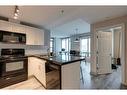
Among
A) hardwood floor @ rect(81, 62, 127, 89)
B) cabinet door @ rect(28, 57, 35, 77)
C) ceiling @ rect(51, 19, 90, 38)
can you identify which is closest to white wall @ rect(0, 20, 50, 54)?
cabinet door @ rect(28, 57, 35, 77)

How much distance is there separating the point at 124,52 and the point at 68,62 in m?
2.32

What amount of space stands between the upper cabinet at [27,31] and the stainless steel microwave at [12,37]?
12cm

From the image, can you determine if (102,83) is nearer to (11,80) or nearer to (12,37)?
(11,80)

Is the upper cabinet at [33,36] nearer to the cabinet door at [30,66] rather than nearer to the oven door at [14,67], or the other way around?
the cabinet door at [30,66]

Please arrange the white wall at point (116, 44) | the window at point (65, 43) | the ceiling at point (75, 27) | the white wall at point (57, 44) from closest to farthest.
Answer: the ceiling at point (75, 27), the white wall at point (116, 44), the window at point (65, 43), the white wall at point (57, 44)

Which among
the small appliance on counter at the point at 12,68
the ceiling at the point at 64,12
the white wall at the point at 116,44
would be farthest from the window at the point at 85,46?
the small appliance on counter at the point at 12,68

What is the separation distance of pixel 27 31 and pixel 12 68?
1.55 metres

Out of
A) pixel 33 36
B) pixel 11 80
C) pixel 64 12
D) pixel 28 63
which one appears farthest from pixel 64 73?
pixel 33 36

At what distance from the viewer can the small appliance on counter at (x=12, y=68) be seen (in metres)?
3.29

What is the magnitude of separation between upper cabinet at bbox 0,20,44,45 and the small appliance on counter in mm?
692

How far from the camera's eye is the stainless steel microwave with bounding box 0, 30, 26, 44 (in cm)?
356

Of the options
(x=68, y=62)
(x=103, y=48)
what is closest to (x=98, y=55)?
(x=103, y=48)

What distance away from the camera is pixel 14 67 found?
3590mm

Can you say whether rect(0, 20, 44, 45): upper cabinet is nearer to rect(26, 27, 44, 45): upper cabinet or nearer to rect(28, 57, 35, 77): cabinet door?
rect(26, 27, 44, 45): upper cabinet
